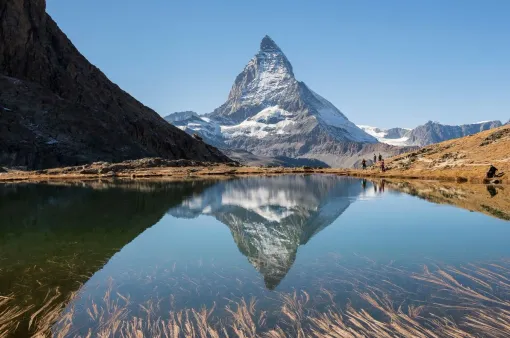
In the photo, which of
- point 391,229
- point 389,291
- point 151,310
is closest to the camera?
point 151,310

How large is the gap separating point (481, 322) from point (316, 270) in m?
7.77

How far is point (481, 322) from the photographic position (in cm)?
1277

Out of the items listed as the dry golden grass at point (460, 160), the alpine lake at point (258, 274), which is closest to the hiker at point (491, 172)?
the dry golden grass at point (460, 160)

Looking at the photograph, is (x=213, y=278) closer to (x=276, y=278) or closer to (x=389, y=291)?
(x=276, y=278)

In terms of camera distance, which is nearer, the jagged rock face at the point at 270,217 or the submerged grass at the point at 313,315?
the submerged grass at the point at 313,315

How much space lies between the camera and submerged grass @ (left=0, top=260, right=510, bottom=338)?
12469 mm

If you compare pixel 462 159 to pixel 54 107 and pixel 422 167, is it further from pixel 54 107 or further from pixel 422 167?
pixel 54 107

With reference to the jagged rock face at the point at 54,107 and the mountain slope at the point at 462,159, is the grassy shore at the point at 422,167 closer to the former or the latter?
the mountain slope at the point at 462,159

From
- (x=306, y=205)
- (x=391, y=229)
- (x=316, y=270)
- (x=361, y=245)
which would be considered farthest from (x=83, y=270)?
(x=306, y=205)

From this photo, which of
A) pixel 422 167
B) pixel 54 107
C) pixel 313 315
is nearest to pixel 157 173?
pixel 422 167

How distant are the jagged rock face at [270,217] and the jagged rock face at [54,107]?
99.4 m

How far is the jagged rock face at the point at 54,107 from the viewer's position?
452ft

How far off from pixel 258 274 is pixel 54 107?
156801 mm

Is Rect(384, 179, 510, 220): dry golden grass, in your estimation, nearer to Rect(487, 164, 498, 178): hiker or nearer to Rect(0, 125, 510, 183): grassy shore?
Rect(487, 164, 498, 178): hiker
